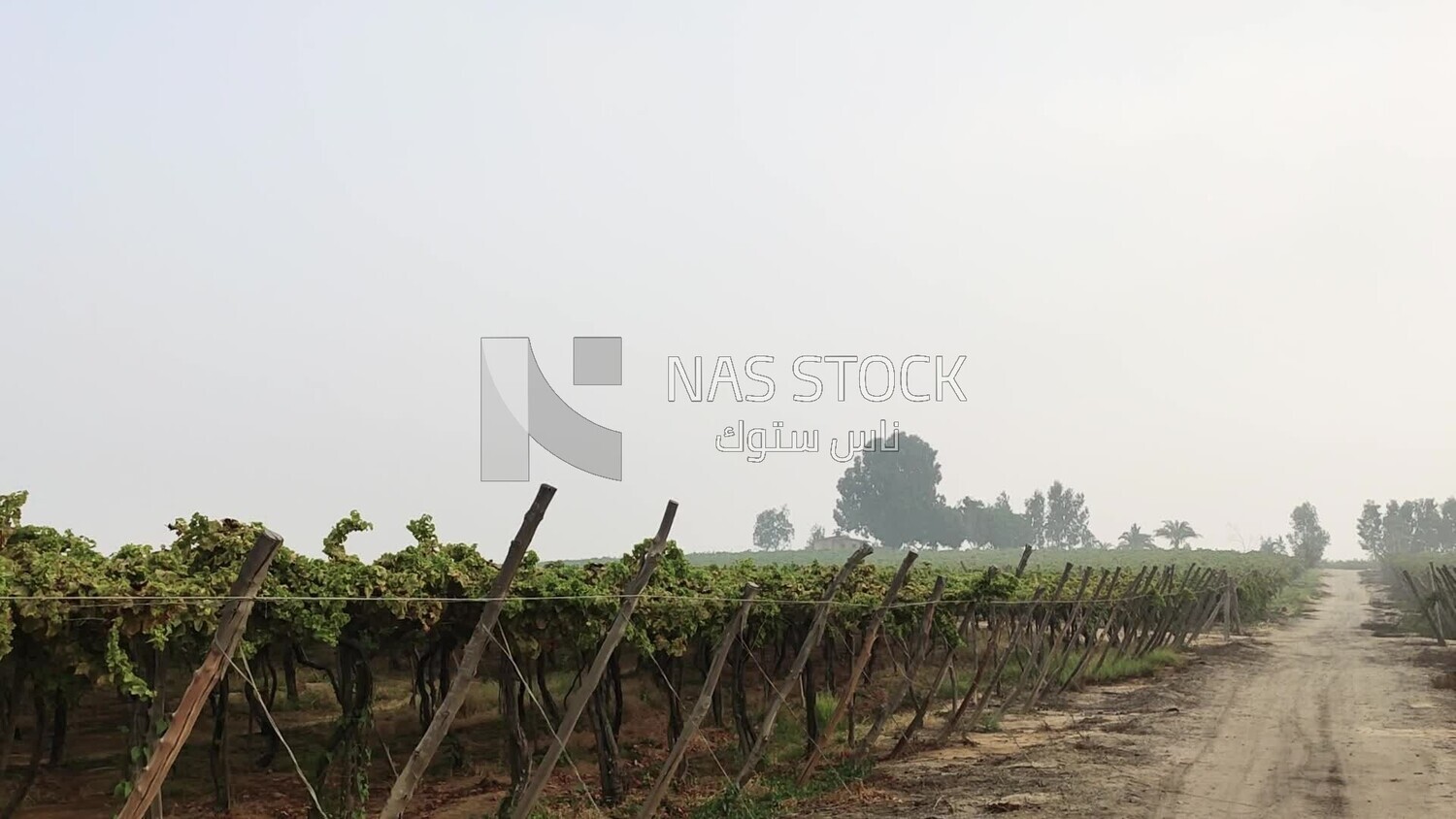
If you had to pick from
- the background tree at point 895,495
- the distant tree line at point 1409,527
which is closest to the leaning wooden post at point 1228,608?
the background tree at point 895,495

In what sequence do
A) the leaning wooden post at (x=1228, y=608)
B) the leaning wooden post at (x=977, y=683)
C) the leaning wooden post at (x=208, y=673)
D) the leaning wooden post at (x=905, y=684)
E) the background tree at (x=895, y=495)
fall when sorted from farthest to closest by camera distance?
1. the background tree at (x=895, y=495)
2. the leaning wooden post at (x=1228, y=608)
3. the leaning wooden post at (x=977, y=683)
4. the leaning wooden post at (x=905, y=684)
5. the leaning wooden post at (x=208, y=673)

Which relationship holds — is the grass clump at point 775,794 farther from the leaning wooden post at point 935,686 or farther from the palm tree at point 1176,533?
the palm tree at point 1176,533

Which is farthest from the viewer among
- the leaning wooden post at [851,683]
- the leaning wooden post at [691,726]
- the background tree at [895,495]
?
the background tree at [895,495]

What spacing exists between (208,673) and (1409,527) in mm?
159724

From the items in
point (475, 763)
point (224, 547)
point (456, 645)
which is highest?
point (224, 547)

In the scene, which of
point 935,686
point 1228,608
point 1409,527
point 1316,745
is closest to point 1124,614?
point 1228,608

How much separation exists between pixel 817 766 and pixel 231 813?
6097 mm

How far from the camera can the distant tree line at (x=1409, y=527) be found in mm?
135125

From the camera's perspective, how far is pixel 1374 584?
69.0 m

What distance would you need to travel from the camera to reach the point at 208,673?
4.96m

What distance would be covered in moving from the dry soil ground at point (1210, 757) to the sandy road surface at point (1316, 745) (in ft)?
0.07

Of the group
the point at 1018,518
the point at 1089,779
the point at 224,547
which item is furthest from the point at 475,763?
the point at 1018,518

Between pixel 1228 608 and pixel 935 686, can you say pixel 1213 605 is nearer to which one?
pixel 1228 608

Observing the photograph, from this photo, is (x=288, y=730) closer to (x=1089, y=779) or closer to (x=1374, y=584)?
(x=1089, y=779)
